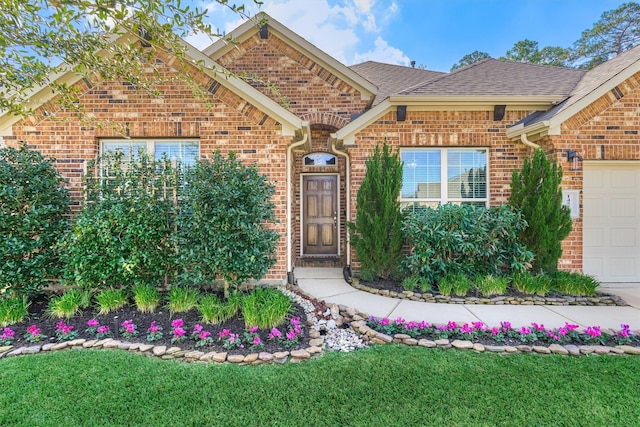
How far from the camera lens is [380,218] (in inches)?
223

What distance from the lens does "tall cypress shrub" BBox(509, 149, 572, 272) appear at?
5.36 metres

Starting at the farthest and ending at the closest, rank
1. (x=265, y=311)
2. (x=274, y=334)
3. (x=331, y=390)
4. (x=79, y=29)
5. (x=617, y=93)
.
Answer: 1. (x=617, y=93)
2. (x=265, y=311)
3. (x=274, y=334)
4. (x=79, y=29)
5. (x=331, y=390)

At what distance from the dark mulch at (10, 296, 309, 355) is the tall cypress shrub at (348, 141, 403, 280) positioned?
1854mm

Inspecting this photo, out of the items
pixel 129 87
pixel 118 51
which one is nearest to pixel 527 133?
pixel 118 51

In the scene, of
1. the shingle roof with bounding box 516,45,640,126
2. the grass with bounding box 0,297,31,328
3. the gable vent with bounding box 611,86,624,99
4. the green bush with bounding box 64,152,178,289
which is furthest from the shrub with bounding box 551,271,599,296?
the grass with bounding box 0,297,31,328

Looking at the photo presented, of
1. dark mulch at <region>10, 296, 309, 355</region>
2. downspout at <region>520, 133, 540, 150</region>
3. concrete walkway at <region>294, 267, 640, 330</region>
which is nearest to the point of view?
dark mulch at <region>10, 296, 309, 355</region>

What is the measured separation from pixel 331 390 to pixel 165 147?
4924 millimetres

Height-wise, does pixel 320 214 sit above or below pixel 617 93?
below

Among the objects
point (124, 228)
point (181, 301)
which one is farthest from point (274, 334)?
point (124, 228)

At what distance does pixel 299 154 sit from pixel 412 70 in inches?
220

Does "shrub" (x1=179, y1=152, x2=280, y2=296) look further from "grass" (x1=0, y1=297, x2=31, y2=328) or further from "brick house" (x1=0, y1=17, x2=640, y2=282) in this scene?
"grass" (x1=0, y1=297, x2=31, y2=328)

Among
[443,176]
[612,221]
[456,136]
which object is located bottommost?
[612,221]

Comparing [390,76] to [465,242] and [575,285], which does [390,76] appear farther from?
[575,285]

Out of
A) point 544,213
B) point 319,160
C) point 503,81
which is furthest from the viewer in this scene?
point 319,160
